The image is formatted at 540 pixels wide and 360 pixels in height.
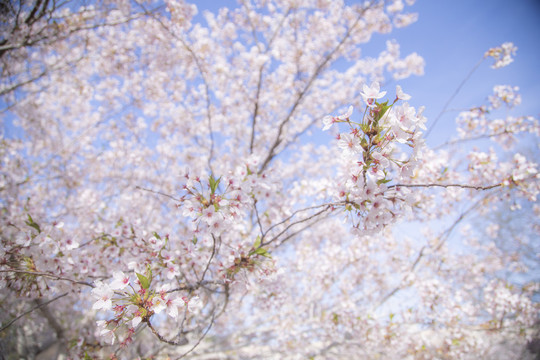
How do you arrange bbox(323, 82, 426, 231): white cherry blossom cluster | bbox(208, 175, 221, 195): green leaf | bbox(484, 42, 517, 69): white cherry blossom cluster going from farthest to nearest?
bbox(484, 42, 517, 69): white cherry blossom cluster, bbox(208, 175, 221, 195): green leaf, bbox(323, 82, 426, 231): white cherry blossom cluster

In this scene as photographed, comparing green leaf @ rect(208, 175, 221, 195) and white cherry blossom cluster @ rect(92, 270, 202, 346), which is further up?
green leaf @ rect(208, 175, 221, 195)

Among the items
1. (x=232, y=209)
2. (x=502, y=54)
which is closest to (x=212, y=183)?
(x=232, y=209)

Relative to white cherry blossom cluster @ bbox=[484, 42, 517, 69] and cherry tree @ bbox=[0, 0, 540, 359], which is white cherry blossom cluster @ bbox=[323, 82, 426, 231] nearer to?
cherry tree @ bbox=[0, 0, 540, 359]

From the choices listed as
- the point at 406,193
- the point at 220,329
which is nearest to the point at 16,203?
the point at 220,329

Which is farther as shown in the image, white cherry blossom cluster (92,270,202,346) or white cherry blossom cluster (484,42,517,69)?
white cherry blossom cluster (484,42,517,69)

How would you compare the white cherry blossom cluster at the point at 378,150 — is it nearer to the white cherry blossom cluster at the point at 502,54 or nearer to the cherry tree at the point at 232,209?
the cherry tree at the point at 232,209

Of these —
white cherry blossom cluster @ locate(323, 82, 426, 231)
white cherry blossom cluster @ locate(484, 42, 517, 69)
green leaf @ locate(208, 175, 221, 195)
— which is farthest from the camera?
white cherry blossom cluster @ locate(484, 42, 517, 69)

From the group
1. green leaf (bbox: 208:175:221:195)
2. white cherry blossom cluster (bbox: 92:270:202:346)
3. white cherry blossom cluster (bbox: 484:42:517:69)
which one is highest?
white cherry blossom cluster (bbox: 484:42:517:69)

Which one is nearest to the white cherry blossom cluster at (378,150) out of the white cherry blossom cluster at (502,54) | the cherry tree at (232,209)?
the cherry tree at (232,209)

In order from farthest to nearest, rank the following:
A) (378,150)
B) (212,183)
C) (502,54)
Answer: (502,54)
(212,183)
(378,150)

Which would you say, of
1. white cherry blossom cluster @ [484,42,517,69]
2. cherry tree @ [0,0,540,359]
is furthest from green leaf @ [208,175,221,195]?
white cherry blossom cluster @ [484,42,517,69]

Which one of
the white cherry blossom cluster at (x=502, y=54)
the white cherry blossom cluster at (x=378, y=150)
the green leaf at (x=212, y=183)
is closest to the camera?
the white cherry blossom cluster at (x=378, y=150)

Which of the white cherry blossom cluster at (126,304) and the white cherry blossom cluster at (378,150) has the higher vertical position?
the white cherry blossom cluster at (378,150)

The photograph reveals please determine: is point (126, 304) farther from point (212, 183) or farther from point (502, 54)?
point (502, 54)
